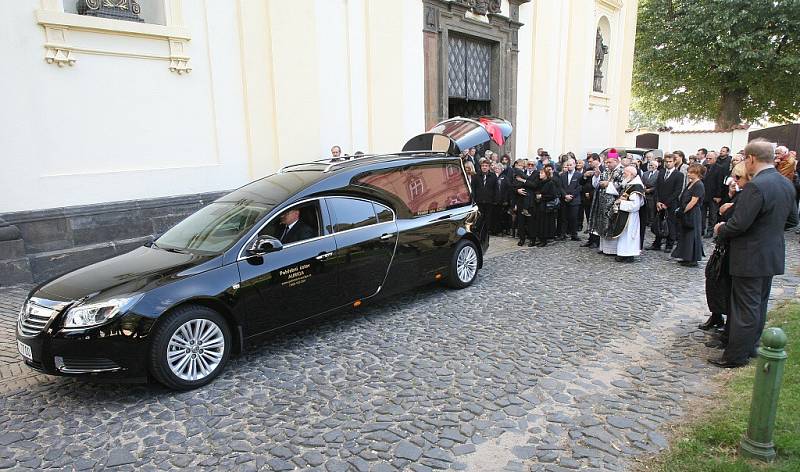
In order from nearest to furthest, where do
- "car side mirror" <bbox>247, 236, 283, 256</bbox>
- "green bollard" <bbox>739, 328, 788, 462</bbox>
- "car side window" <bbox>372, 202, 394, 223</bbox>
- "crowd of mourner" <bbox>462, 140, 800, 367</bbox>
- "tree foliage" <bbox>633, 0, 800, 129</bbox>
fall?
"green bollard" <bbox>739, 328, 788, 462</bbox>
"crowd of mourner" <bbox>462, 140, 800, 367</bbox>
"car side mirror" <bbox>247, 236, 283, 256</bbox>
"car side window" <bbox>372, 202, 394, 223</bbox>
"tree foliage" <bbox>633, 0, 800, 129</bbox>

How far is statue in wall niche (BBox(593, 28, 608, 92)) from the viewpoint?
20.1 m

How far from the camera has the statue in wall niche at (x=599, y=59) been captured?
66.0 ft

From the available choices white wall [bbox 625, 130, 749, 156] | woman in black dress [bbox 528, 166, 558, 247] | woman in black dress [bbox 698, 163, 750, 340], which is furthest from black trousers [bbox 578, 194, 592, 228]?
white wall [bbox 625, 130, 749, 156]

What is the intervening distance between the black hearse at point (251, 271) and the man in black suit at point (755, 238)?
10.6 feet

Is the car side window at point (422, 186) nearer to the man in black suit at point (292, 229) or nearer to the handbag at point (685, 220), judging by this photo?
the man in black suit at point (292, 229)

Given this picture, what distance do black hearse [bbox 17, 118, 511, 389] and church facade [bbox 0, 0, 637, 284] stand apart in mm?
3520

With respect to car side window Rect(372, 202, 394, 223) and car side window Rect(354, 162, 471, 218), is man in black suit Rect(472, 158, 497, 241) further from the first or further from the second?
car side window Rect(372, 202, 394, 223)

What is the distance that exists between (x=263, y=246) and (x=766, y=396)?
385 centimetres

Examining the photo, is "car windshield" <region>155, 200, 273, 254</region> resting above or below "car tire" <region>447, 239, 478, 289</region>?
above

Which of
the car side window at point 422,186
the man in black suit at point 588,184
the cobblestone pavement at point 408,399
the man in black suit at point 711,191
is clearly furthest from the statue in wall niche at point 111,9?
the man in black suit at point 711,191

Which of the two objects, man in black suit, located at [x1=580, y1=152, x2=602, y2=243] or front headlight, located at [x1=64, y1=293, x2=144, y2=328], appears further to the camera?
man in black suit, located at [x1=580, y1=152, x2=602, y2=243]

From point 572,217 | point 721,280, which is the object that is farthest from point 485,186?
point 721,280

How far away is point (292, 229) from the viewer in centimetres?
499

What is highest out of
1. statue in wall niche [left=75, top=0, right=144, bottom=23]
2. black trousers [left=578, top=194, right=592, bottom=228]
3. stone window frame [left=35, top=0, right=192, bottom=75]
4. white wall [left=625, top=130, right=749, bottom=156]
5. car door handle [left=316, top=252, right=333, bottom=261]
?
statue in wall niche [left=75, top=0, right=144, bottom=23]
